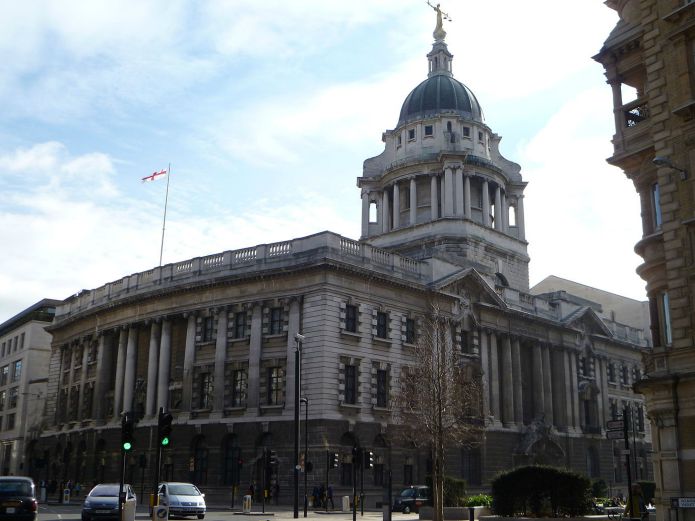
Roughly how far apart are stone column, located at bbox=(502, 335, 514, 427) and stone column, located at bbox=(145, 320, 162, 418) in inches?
1029

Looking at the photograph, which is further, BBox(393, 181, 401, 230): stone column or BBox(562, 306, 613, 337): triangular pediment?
BBox(393, 181, 401, 230): stone column

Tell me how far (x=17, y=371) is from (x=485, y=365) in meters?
55.7

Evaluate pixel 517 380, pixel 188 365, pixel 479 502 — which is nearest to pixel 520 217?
pixel 517 380

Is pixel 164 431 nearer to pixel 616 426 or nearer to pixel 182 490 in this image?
pixel 182 490

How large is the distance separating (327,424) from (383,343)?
7457 mm

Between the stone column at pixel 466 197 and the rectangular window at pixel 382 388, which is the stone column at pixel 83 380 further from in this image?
the stone column at pixel 466 197

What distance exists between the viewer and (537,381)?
67.4 meters

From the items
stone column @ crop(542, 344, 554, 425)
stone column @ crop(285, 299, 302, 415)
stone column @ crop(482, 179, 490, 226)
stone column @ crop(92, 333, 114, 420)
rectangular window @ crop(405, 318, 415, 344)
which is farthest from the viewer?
stone column @ crop(482, 179, 490, 226)

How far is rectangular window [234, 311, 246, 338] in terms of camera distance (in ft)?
177

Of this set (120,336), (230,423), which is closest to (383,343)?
(230,423)

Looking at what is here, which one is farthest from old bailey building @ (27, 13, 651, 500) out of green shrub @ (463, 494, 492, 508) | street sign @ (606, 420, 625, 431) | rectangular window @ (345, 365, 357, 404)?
street sign @ (606, 420, 625, 431)

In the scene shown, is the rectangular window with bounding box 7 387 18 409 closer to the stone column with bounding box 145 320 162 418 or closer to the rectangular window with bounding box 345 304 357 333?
the stone column with bounding box 145 320 162 418

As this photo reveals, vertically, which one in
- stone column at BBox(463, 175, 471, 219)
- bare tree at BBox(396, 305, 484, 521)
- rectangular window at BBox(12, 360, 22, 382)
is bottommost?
bare tree at BBox(396, 305, 484, 521)

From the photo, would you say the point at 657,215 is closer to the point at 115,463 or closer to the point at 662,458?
the point at 662,458
